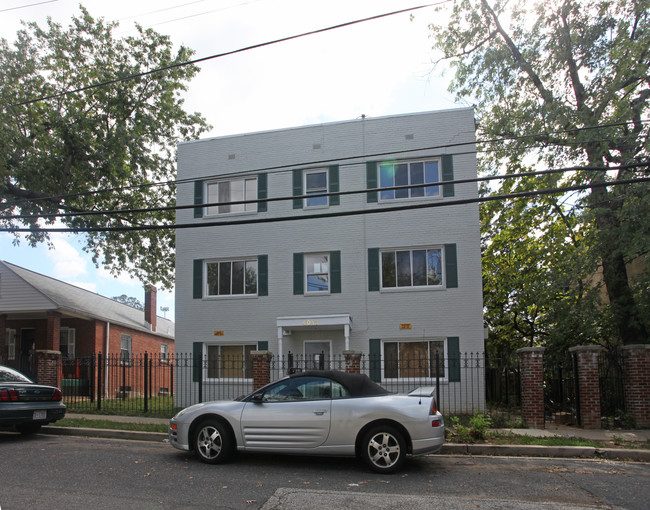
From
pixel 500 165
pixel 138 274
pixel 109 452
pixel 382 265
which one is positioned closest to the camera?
pixel 109 452

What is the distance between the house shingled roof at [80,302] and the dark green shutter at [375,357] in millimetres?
12305

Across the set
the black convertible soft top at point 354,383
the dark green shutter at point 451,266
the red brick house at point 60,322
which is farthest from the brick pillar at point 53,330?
the black convertible soft top at point 354,383

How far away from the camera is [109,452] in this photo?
31.2 feet

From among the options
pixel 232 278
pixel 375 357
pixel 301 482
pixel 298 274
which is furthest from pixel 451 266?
pixel 301 482

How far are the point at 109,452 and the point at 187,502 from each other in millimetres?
3904

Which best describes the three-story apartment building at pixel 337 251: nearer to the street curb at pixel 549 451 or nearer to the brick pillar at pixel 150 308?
the street curb at pixel 549 451

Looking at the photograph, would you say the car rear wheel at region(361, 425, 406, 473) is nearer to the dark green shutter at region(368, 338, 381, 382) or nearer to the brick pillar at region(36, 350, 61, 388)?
the dark green shutter at region(368, 338, 381, 382)

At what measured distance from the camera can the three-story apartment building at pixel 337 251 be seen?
17125mm

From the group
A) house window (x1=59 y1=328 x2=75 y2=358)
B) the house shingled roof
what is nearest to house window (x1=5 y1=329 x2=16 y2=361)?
house window (x1=59 y1=328 x2=75 y2=358)

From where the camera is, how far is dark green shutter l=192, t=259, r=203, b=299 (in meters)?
19.0

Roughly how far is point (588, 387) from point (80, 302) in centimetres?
2091

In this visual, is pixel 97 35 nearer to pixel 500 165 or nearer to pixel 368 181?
pixel 368 181

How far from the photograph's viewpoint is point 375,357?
1706 centimetres

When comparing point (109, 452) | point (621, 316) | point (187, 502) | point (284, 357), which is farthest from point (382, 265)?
point (187, 502)
